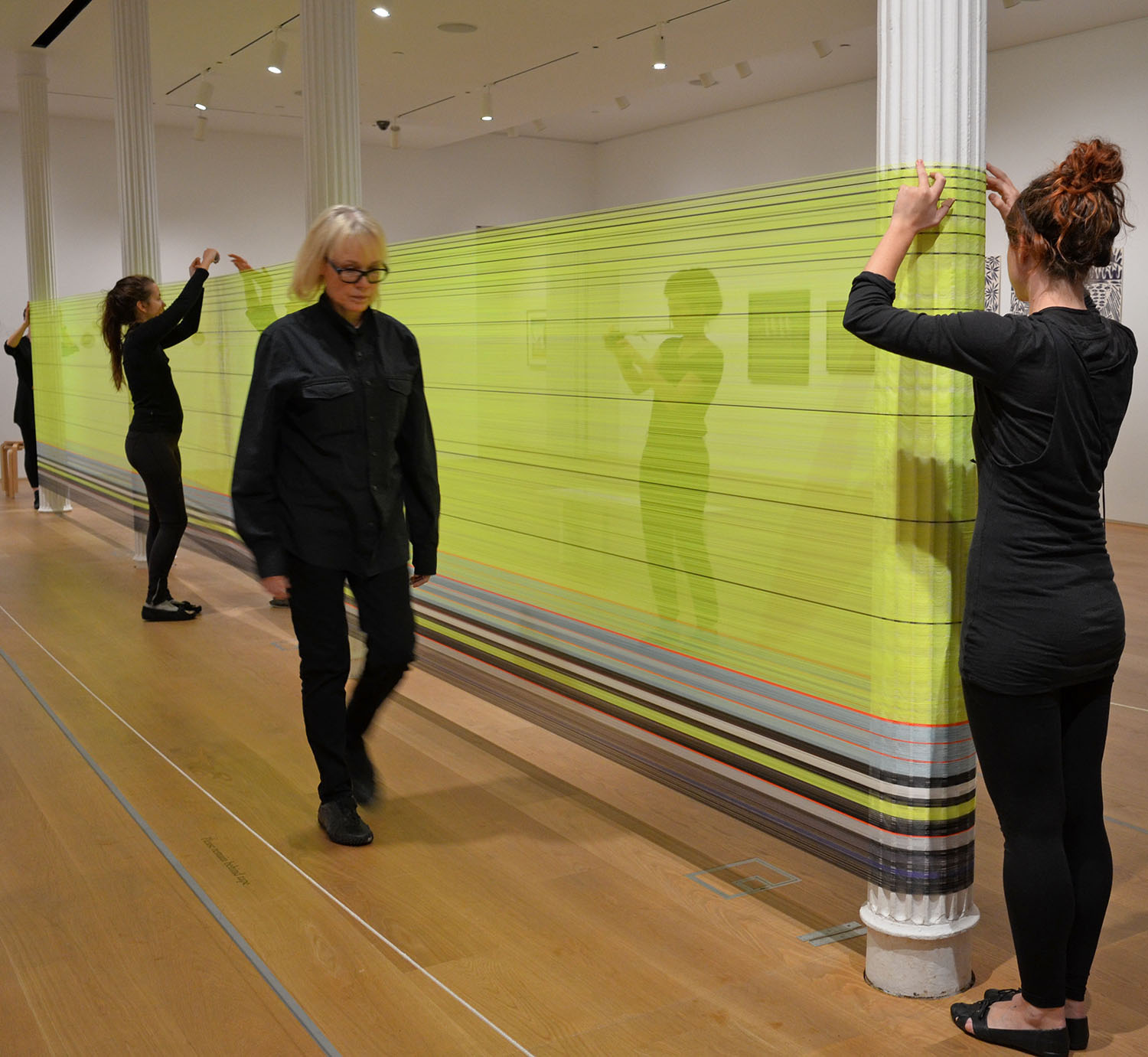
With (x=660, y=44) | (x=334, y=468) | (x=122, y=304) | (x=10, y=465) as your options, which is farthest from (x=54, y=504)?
(x=334, y=468)

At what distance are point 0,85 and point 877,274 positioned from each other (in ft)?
37.3

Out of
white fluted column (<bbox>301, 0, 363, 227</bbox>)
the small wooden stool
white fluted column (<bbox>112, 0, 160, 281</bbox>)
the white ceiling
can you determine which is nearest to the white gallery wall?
the white ceiling

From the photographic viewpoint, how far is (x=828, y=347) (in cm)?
241

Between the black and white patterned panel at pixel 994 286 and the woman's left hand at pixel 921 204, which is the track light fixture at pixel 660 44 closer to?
the black and white patterned panel at pixel 994 286

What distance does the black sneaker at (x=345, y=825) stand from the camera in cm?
302

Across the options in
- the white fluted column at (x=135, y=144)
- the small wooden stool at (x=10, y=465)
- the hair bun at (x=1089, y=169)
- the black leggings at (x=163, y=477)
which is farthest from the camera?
the small wooden stool at (x=10, y=465)

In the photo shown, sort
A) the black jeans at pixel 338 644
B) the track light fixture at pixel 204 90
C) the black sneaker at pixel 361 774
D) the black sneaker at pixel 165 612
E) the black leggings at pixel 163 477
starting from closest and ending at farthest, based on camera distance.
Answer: the black jeans at pixel 338 644 → the black sneaker at pixel 361 774 → the black leggings at pixel 163 477 → the black sneaker at pixel 165 612 → the track light fixture at pixel 204 90

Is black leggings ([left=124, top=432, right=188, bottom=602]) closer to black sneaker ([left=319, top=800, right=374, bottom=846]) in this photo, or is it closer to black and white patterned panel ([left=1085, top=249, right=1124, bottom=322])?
black sneaker ([left=319, top=800, right=374, bottom=846])

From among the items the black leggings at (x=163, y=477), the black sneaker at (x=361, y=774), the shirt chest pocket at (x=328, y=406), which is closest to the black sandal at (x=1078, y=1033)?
the black sneaker at (x=361, y=774)

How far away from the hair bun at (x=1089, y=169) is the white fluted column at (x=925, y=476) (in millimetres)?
272

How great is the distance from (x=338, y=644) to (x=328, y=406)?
58 cm

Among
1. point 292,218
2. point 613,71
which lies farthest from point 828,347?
point 292,218

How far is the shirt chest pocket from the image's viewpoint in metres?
2.82

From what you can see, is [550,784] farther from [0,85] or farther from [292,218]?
[292,218]
